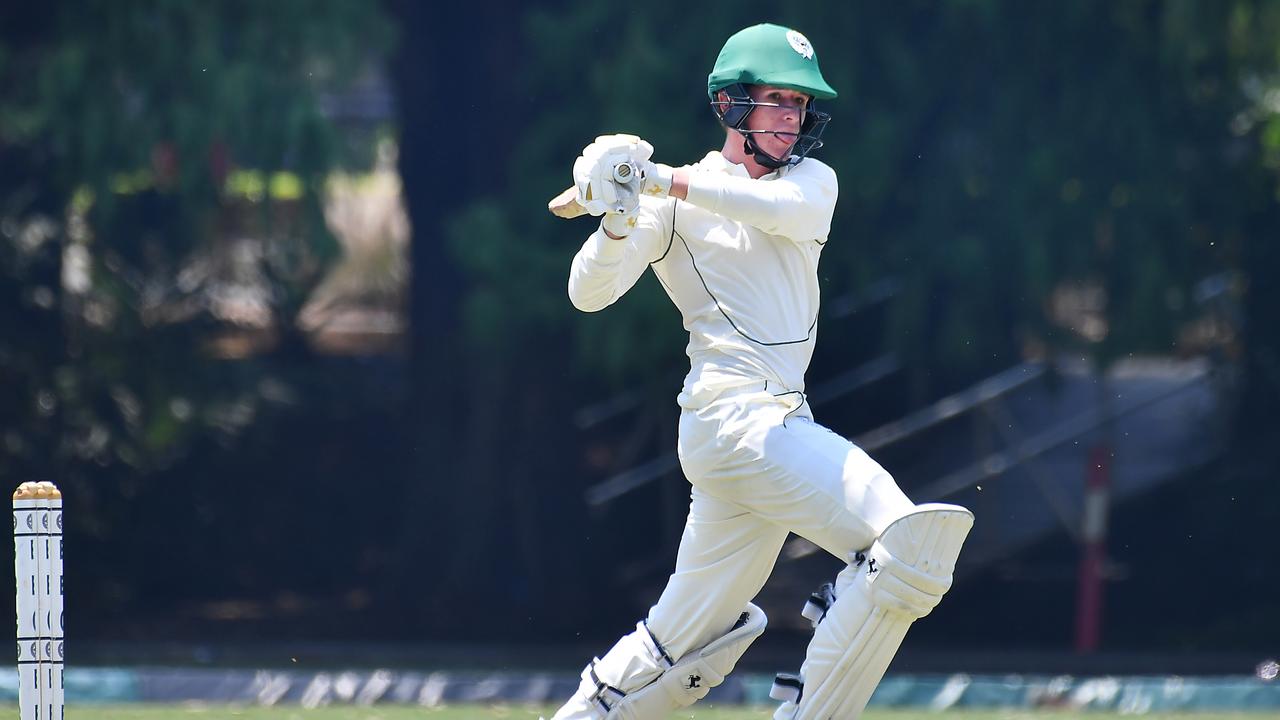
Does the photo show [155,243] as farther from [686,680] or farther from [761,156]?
[686,680]

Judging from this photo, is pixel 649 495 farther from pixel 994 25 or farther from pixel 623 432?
pixel 994 25

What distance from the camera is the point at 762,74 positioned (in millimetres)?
4250

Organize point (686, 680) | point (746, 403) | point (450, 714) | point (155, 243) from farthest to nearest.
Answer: point (155, 243)
point (450, 714)
point (686, 680)
point (746, 403)

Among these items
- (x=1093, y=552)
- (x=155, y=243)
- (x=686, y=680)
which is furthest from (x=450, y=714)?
(x=155, y=243)

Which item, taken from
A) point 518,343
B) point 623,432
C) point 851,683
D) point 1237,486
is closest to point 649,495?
point 623,432

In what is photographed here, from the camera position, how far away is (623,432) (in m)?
11.0

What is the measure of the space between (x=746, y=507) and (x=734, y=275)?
529 mm

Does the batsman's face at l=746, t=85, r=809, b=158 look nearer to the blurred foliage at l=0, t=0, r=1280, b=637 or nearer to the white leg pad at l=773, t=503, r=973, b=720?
the white leg pad at l=773, t=503, r=973, b=720

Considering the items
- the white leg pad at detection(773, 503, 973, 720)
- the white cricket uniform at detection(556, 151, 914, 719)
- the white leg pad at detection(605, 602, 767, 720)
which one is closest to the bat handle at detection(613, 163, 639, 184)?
the white cricket uniform at detection(556, 151, 914, 719)

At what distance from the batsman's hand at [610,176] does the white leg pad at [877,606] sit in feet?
2.94

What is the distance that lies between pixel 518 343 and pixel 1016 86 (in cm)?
272

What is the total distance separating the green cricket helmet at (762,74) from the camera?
425 centimetres

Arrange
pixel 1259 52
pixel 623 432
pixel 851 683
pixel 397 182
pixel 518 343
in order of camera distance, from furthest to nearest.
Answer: pixel 623 432
pixel 397 182
pixel 518 343
pixel 1259 52
pixel 851 683

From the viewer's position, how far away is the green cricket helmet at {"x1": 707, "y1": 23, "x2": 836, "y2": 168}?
167 inches
